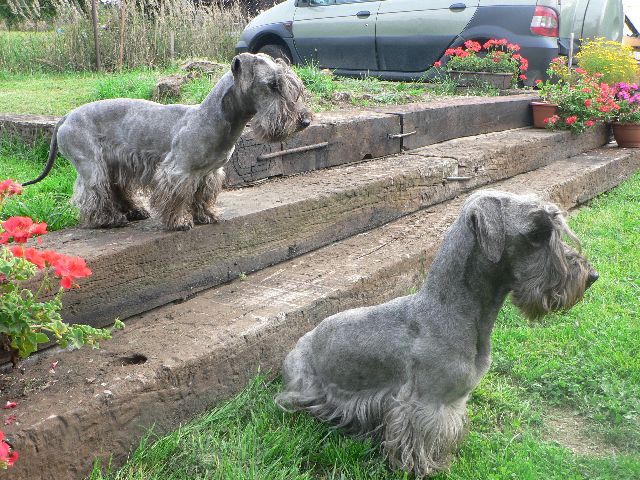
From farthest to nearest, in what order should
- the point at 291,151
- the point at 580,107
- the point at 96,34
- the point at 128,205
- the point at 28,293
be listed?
the point at 96,34, the point at 580,107, the point at 291,151, the point at 128,205, the point at 28,293

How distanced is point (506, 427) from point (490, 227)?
1340 mm

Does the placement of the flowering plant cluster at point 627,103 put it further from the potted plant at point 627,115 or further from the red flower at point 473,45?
the red flower at point 473,45

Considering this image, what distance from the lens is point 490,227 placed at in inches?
101

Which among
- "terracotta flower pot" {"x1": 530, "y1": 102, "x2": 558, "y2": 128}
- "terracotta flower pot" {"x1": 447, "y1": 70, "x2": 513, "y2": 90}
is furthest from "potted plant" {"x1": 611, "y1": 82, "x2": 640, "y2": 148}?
"terracotta flower pot" {"x1": 447, "y1": 70, "x2": 513, "y2": 90}

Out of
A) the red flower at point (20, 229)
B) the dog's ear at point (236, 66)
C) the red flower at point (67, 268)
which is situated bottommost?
the red flower at point (67, 268)

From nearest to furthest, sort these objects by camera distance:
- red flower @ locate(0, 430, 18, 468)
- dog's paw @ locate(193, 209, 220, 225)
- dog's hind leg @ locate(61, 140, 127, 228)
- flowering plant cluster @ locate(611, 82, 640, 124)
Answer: red flower @ locate(0, 430, 18, 468) < dog's hind leg @ locate(61, 140, 127, 228) < dog's paw @ locate(193, 209, 220, 225) < flowering plant cluster @ locate(611, 82, 640, 124)

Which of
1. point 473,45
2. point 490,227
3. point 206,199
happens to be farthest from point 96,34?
point 490,227

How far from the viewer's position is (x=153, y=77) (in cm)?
855

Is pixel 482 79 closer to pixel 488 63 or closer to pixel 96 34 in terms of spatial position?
pixel 488 63

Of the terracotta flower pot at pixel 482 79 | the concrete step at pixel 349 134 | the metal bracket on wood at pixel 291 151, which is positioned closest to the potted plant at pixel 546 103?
the terracotta flower pot at pixel 482 79

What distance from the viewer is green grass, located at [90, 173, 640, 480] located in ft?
9.53

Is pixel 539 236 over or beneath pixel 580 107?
over

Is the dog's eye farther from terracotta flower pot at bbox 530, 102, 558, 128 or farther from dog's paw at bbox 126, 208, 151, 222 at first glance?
terracotta flower pot at bbox 530, 102, 558, 128

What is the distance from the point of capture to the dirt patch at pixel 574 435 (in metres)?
3.27
